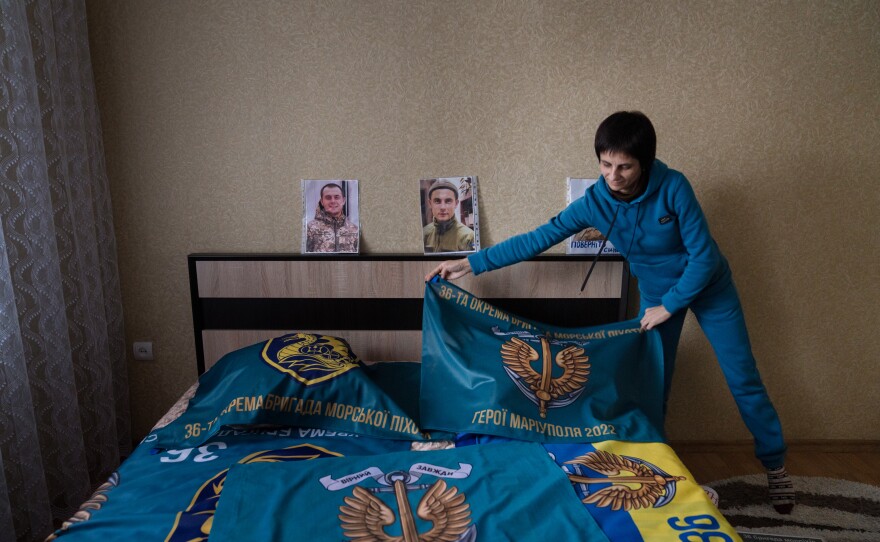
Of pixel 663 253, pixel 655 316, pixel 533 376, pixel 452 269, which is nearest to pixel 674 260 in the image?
pixel 663 253

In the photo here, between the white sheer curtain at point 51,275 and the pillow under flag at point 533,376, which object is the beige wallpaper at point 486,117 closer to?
the white sheer curtain at point 51,275

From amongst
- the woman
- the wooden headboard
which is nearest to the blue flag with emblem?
the wooden headboard

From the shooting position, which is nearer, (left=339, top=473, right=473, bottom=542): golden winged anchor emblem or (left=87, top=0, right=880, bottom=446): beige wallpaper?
(left=339, top=473, right=473, bottom=542): golden winged anchor emblem

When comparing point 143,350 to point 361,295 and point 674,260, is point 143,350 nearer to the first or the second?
point 361,295

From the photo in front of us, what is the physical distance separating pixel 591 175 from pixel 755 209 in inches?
28.5

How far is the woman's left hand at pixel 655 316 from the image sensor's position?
1.94 m

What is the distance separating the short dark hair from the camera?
1.66m

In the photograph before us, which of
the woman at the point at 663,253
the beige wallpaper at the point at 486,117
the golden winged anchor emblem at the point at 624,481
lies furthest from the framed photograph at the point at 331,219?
the golden winged anchor emblem at the point at 624,481

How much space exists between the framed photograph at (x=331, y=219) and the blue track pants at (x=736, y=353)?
4.00ft

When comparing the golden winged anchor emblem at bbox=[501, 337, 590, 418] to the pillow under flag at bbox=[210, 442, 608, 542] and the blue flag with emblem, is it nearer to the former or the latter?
the pillow under flag at bbox=[210, 442, 608, 542]

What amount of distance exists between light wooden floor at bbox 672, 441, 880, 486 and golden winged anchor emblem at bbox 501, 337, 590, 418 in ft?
3.18

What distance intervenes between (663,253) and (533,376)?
0.66 metres

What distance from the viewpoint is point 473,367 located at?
1824 millimetres

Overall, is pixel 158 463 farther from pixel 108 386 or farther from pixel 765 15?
pixel 765 15
